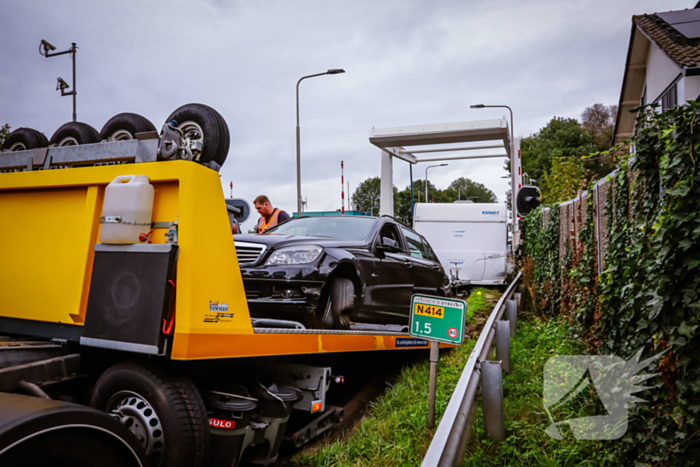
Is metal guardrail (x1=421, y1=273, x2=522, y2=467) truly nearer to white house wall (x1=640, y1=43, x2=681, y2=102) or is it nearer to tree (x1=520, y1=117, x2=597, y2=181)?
white house wall (x1=640, y1=43, x2=681, y2=102)

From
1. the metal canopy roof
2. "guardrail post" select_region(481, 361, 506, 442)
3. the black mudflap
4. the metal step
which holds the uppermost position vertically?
the metal canopy roof

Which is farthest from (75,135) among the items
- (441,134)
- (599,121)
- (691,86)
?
(599,121)

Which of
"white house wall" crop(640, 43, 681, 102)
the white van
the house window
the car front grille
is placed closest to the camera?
the car front grille

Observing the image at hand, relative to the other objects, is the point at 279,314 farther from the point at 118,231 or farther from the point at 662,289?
the point at 662,289

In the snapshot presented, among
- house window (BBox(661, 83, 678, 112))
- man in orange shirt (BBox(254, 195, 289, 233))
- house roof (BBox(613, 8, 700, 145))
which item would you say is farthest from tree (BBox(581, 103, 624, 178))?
man in orange shirt (BBox(254, 195, 289, 233))

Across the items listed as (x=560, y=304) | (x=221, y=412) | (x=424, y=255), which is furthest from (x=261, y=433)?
(x=560, y=304)

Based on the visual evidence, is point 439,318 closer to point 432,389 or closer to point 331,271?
point 432,389

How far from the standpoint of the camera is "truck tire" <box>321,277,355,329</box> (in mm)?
5039

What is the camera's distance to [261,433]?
11.5 feet

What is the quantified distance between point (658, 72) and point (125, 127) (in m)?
17.0

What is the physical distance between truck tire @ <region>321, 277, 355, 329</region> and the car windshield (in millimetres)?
762

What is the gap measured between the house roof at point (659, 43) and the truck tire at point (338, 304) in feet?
38.8

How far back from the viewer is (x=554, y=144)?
49.9 meters

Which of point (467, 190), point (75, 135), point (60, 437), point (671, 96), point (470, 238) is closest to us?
point (60, 437)
